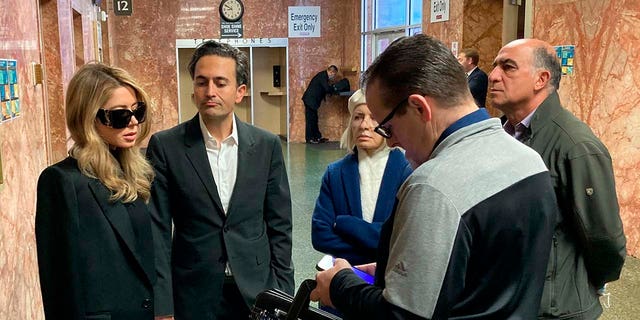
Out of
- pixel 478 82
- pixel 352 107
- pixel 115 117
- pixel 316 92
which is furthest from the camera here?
pixel 316 92

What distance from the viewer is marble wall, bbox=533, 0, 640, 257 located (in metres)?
4.25

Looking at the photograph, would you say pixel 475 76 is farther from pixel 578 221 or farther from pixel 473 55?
pixel 578 221

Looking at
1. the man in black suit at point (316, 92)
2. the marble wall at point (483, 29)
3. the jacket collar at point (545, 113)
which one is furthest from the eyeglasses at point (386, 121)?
the man in black suit at point (316, 92)

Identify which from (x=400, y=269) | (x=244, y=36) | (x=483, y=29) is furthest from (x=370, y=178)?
(x=244, y=36)

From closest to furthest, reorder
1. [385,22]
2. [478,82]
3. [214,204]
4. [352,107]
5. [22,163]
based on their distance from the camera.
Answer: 1. [214,204]
2. [352,107]
3. [22,163]
4. [478,82]
5. [385,22]

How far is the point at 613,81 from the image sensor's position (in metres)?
4.39

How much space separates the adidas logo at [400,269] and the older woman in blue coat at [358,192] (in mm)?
908

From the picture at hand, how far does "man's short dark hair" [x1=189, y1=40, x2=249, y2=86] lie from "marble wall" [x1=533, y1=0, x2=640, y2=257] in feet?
10.9

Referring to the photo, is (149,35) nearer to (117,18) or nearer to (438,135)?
(117,18)

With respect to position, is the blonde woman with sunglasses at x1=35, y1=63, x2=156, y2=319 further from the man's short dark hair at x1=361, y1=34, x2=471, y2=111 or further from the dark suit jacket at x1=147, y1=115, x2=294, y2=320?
the man's short dark hair at x1=361, y1=34, x2=471, y2=111

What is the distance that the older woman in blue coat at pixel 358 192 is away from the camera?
2008mm

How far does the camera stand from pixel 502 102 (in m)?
2.21

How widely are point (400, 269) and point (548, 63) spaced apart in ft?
4.78

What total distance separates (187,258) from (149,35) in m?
10.2
